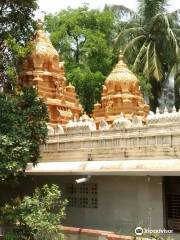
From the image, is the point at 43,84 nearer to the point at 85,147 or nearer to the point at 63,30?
the point at 85,147

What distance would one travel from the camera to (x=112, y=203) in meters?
13.7

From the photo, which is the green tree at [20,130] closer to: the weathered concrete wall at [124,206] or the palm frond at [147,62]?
the weathered concrete wall at [124,206]

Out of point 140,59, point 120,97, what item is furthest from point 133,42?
point 120,97

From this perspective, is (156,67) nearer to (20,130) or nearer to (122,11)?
(122,11)

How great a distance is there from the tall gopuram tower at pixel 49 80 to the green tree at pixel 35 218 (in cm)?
1034

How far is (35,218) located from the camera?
11141 mm

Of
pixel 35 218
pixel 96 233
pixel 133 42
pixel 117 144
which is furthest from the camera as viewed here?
pixel 133 42

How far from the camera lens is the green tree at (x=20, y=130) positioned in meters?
11.5

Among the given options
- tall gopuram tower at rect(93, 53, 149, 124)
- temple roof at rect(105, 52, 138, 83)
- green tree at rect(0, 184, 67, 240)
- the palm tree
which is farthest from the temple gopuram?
the palm tree

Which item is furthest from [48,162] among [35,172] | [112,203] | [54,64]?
[54,64]

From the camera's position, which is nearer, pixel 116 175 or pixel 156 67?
pixel 116 175

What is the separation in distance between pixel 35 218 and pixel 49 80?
12422mm

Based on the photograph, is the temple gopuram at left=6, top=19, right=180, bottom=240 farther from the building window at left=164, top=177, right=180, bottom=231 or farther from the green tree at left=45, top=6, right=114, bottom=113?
the green tree at left=45, top=6, right=114, bottom=113

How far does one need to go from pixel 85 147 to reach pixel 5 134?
406 centimetres
